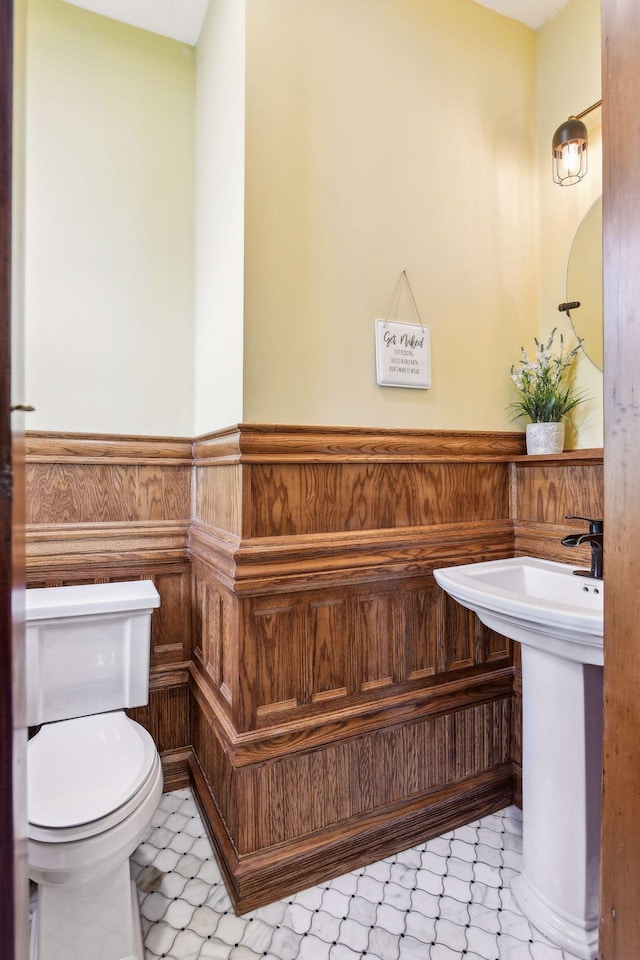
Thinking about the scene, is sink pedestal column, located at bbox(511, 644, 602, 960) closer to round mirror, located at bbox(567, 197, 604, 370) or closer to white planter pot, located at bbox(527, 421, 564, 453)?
white planter pot, located at bbox(527, 421, 564, 453)

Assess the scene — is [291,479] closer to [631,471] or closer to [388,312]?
[388,312]

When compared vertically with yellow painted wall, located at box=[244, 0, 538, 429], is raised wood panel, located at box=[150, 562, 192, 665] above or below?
below

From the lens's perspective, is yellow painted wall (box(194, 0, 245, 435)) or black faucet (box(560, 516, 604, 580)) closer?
black faucet (box(560, 516, 604, 580))

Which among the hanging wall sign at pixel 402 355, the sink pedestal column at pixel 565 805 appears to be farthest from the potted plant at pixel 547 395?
the sink pedestal column at pixel 565 805

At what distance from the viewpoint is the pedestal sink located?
3.94 feet

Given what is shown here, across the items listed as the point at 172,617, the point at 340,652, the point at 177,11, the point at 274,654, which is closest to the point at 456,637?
the point at 340,652

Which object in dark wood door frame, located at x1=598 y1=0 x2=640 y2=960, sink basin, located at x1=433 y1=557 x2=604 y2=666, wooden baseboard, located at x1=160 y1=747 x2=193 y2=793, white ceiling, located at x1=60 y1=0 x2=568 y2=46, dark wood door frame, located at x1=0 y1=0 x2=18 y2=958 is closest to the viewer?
dark wood door frame, located at x1=0 y1=0 x2=18 y2=958

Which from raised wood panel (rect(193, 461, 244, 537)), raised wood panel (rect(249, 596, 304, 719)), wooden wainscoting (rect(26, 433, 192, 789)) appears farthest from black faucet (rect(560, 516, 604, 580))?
wooden wainscoting (rect(26, 433, 192, 789))

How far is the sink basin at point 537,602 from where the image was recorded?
3.40ft

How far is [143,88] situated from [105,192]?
0.44 meters

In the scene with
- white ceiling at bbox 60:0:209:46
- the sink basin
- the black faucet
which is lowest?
the sink basin

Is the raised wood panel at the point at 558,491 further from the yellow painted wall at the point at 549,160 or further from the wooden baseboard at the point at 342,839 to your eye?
the wooden baseboard at the point at 342,839

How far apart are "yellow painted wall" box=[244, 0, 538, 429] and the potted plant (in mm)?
90

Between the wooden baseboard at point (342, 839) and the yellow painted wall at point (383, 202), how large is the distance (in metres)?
1.25
